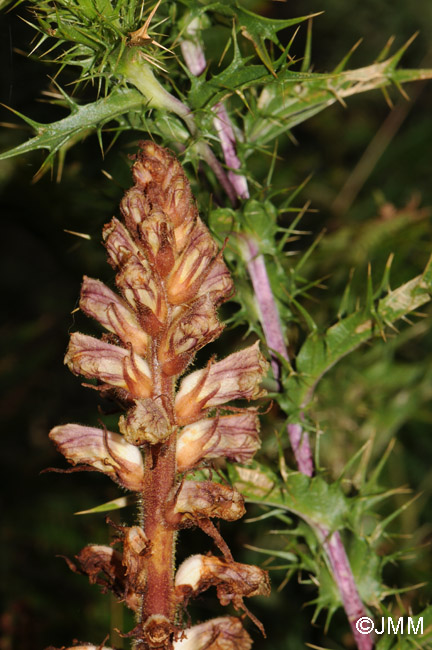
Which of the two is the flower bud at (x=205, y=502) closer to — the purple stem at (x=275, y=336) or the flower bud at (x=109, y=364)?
the flower bud at (x=109, y=364)

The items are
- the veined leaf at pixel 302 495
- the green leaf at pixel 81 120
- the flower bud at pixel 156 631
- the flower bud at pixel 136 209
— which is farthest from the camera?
the veined leaf at pixel 302 495

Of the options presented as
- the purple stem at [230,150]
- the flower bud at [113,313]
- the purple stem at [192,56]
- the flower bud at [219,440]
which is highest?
the purple stem at [192,56]

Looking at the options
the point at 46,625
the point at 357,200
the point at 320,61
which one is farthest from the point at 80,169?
the point at 320,61

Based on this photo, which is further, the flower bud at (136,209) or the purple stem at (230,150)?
the purple stem at (230,150)

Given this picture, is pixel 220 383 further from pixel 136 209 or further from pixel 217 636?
pixel 217 636

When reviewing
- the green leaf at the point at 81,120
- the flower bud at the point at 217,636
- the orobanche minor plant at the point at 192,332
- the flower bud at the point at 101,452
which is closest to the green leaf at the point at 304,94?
the orobanche minor plant at the point at 192,332

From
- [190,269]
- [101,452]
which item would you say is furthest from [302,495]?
[190,269]

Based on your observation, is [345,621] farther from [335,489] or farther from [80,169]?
[80,169]
